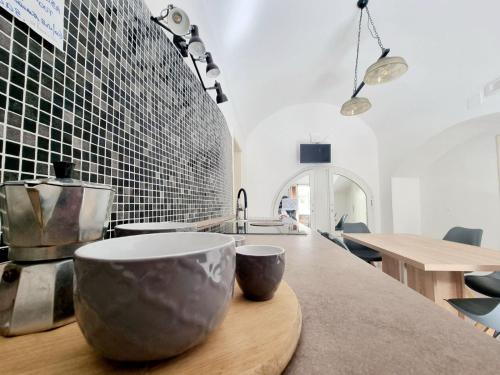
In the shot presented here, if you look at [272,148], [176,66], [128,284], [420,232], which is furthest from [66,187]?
[420,232]

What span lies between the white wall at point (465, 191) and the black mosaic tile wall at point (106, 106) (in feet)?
16.7

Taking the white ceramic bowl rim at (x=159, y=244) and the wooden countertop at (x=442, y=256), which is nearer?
the white ceramic bowl rim at (x=159, y=244)

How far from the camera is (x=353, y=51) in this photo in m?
2.84

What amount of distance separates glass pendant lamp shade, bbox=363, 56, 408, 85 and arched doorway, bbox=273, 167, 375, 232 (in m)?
2.33

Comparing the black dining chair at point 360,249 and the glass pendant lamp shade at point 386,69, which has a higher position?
the glass pendant lamp shade at point 386,69

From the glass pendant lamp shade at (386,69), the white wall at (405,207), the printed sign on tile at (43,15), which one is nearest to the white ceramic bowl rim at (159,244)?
the printed sign on tile at (43,15)

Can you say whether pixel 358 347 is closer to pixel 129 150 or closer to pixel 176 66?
pixel 129 150

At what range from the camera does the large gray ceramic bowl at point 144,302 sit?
0.18 meters

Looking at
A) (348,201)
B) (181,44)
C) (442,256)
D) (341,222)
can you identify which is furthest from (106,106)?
(348,201)

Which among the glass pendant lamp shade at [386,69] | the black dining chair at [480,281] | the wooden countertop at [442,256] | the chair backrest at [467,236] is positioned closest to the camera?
the wooden countertop at [442,256]

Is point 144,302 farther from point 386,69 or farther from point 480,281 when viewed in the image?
point 480,281

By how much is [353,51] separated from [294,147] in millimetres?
1945

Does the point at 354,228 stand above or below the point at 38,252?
below

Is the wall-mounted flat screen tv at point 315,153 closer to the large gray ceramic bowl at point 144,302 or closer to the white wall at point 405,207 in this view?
the white wall at point 405,207
